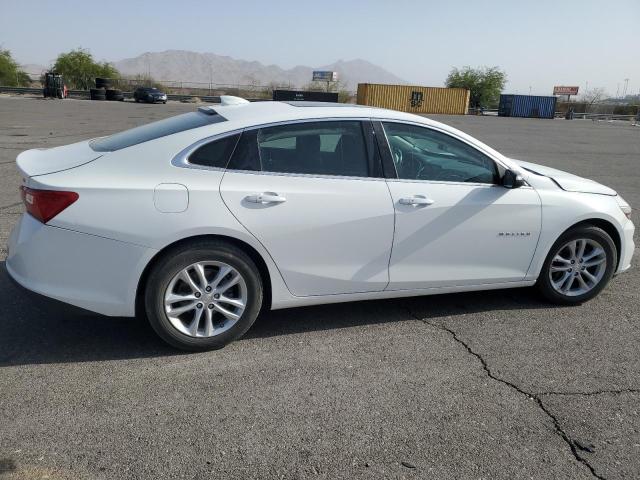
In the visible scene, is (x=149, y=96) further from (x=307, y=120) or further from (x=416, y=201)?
(x=416, y=201)

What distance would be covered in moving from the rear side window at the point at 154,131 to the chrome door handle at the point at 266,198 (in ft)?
2.11

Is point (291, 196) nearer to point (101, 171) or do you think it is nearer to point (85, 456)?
point (101, 171)

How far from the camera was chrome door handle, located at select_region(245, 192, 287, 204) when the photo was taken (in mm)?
3562

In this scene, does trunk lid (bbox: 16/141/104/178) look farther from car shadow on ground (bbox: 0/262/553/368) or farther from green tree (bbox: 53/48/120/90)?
green tree (bbox: 53/48/120/90)

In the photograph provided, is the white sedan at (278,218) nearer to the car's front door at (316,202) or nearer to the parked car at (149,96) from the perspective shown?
the car's front door at (316,202)

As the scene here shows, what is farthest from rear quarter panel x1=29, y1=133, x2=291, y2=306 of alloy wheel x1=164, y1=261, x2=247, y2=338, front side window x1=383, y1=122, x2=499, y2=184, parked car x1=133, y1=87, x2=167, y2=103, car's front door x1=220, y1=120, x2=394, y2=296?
parked car x1=133, y1=87, x2=167, y2=103

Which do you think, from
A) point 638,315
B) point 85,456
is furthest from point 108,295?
point 638,315

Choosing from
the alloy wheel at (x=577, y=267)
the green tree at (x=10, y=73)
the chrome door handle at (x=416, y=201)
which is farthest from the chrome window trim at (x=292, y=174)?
the green tree at (x=10, y=73)

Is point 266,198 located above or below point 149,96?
below

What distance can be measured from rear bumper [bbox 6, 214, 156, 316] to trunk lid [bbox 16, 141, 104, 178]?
348 millimetres

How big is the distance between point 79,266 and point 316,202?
60.4 inches

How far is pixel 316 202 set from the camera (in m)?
3.70

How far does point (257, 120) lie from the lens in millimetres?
3777

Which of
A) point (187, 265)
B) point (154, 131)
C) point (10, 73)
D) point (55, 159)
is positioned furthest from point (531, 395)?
point (10, 73)
